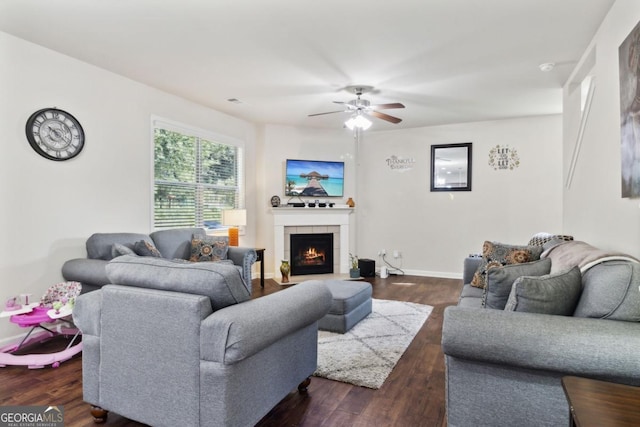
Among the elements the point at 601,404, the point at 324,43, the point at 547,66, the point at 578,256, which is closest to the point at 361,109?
the point at 324,43

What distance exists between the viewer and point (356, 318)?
147 inches

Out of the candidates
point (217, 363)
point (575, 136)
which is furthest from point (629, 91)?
point (217, 363)

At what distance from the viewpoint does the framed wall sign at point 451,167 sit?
6.35m

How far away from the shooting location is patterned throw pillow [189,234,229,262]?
4625 millimetres

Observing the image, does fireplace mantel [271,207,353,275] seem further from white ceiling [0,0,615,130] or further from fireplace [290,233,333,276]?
white ceiling [0,0,615,130]

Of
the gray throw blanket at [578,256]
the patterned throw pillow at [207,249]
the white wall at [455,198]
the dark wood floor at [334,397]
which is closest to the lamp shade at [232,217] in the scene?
the patterned throw pillow at [207,249]

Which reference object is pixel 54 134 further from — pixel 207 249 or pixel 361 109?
pixel 361 109

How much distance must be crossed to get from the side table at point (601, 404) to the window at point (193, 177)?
4.67 m

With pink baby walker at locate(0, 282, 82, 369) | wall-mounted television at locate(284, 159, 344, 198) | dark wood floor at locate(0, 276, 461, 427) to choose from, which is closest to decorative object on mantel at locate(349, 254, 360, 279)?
wall-mounted television at locate(284, 159, 344, 198)

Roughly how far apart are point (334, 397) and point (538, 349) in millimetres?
1348

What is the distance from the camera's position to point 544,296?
1.72 meters

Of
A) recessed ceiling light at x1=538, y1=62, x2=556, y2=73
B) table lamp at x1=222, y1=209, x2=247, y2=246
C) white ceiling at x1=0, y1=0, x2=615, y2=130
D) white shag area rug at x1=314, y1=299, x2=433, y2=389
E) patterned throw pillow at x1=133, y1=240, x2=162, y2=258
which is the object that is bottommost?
white shag area rug at x1=314, y1=299, x2=433, y2=389

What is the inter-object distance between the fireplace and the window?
48.8 inches

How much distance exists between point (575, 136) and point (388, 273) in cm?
381
